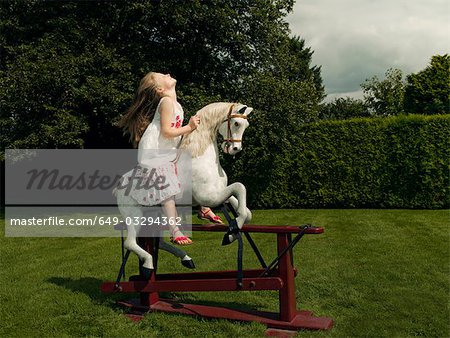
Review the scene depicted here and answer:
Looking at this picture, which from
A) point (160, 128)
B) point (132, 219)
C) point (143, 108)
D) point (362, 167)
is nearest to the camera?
point (160, 128)

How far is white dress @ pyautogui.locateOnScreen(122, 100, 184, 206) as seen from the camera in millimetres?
4822

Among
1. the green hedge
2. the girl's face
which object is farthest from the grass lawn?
the green hedge

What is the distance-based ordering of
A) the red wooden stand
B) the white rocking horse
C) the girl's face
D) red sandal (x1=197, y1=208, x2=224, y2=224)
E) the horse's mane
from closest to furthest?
the red wooden stand → the white rocking horse → the horse's mane → the girl's face → red sandal (x1=197, y1=208, x2=224, y2=224)

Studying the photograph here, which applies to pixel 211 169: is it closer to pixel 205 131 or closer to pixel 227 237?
pixel 205 131

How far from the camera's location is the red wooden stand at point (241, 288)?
465 centimetres

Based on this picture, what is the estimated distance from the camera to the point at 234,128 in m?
4.82

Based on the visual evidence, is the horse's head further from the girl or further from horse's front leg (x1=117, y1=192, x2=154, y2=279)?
horse's front leg (x1=117, y1=192, x2=154, y2=279)

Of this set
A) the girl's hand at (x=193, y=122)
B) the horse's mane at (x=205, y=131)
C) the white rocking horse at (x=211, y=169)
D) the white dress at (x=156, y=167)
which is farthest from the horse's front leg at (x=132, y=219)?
the girl's hand at (x=193, y=122)

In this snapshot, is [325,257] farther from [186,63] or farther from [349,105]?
[349,105]

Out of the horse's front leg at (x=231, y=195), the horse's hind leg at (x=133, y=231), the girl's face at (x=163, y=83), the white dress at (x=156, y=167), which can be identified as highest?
the girl's face at (x=163, y=83)

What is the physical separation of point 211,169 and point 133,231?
45.2 inches

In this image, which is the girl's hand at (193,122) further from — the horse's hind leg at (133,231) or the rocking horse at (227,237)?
the horse's hind leg at (133,231)

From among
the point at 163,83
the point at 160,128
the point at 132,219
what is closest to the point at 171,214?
the point at 132,219

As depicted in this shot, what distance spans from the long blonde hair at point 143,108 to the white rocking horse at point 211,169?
0.52 metres
